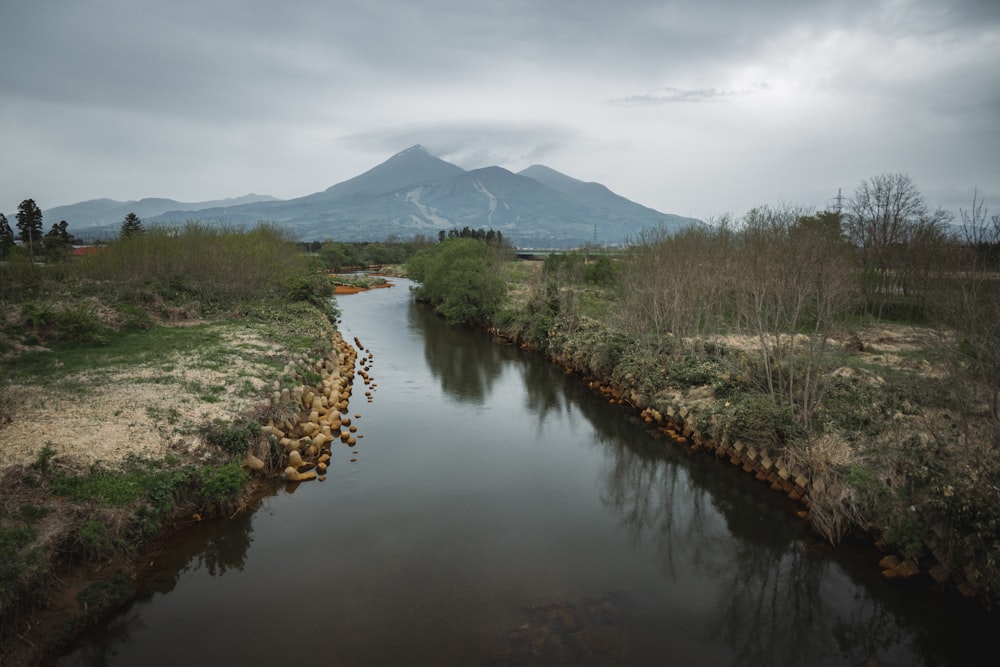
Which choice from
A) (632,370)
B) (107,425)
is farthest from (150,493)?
(632,370)

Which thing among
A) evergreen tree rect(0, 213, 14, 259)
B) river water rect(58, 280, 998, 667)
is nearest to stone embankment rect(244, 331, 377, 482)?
river water rect(58, 280, 998, 667)

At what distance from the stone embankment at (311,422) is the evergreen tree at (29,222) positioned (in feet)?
166

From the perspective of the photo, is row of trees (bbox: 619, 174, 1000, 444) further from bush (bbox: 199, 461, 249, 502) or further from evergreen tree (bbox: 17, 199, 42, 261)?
evergreen tree (bbox: 17, 199, 42, 261)

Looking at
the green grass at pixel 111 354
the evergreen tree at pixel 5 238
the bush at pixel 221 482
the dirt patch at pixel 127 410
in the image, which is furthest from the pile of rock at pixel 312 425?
the evergreen tree at pixel 5 238

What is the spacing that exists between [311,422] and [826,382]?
1799 centimetres

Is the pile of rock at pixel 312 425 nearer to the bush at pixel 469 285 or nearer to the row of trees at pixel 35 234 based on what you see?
the bush at pixel 469 285

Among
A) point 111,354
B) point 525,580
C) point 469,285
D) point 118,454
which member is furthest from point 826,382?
point 469,285

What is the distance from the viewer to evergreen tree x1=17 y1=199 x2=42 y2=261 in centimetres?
5603

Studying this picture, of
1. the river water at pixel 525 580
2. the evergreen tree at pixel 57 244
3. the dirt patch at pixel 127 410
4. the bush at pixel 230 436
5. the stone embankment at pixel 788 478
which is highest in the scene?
the evergreen tree at pixel 57 244

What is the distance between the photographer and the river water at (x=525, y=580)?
9930 mm

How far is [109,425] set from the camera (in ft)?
47.5

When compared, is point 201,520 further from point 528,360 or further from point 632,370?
point 528,360

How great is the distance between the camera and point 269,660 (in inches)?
371

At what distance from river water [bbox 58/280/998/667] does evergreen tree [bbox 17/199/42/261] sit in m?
59.4
